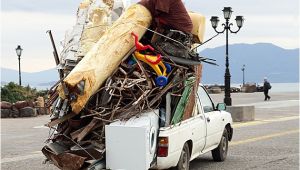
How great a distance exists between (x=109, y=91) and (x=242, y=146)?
750 cm

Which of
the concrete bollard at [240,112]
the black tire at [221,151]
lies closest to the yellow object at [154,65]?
the black tire at [221,151]

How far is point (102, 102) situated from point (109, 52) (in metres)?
0.80

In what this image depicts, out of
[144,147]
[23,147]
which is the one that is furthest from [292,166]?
[23,147]

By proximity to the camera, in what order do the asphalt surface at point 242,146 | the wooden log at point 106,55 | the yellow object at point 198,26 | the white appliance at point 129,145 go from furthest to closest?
the asphalt surface at point 242,146 < the yellow object at point 198,26 < the wooden log at point 106,55 < the white appliance at point 129,145

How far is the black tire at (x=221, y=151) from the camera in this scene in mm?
13003

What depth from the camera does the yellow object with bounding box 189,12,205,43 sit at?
10695mm

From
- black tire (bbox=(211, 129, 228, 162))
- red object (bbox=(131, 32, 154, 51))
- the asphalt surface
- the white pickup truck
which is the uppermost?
red object (bbox=(131, 32, 154, 51))

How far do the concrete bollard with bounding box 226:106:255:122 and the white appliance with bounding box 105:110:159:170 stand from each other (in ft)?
50.6

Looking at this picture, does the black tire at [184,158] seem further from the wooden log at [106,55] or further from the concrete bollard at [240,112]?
the concrete bollard at [240,112]

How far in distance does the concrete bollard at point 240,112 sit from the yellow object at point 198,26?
1343 cm

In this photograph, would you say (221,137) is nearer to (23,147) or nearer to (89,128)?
(89,128)

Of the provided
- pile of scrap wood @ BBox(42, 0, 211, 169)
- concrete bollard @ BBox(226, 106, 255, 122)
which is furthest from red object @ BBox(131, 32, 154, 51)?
concrete bollard @ BBox(226, 106, 255, 122)

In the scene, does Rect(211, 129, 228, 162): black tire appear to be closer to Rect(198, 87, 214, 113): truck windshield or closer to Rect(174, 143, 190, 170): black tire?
Rect(198, 87, 214, 113): truck windshield

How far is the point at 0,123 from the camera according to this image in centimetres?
2589
